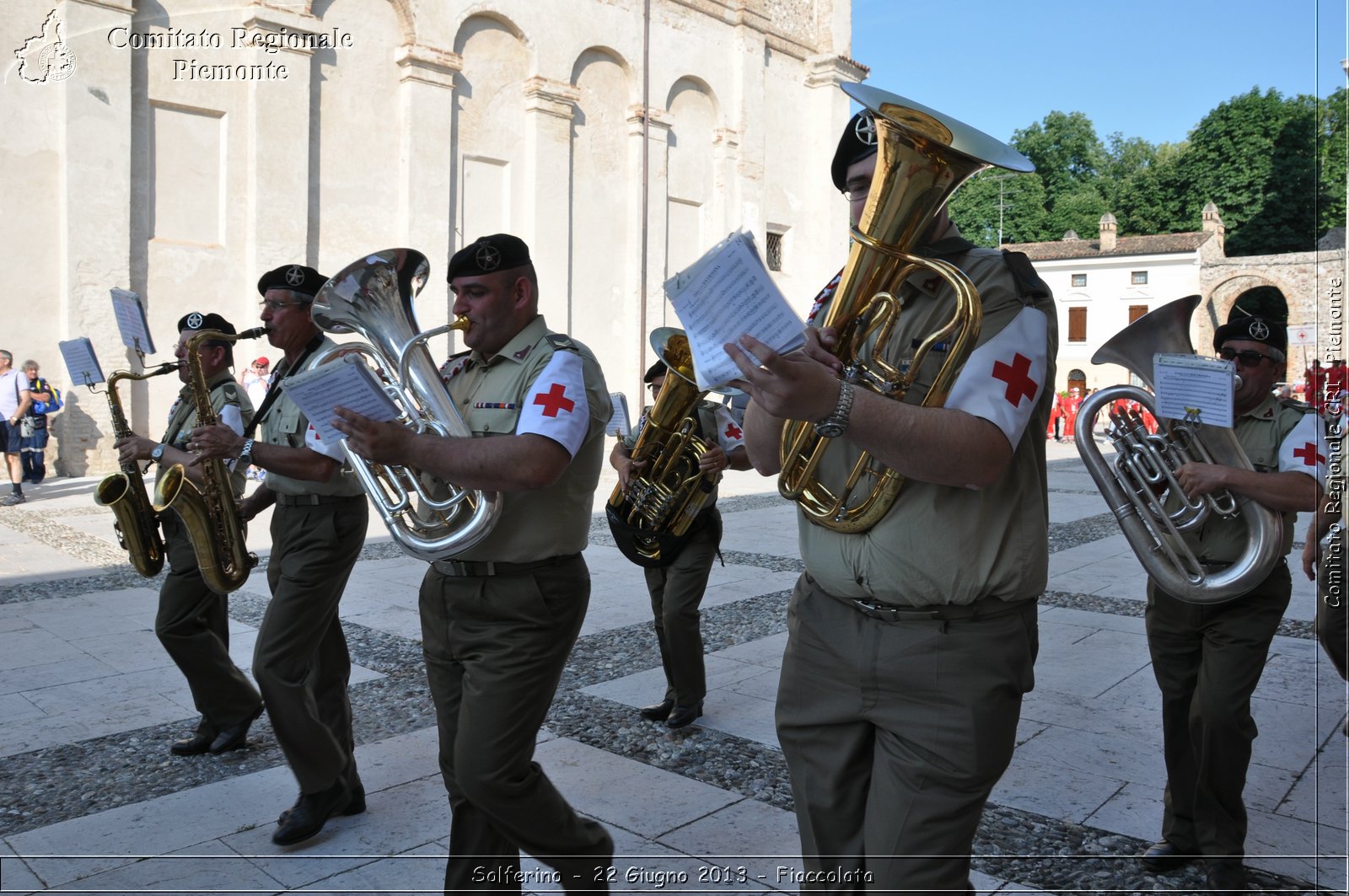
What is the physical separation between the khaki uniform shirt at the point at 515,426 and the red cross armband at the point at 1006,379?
1265mm

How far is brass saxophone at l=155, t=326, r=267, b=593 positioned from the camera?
463cm

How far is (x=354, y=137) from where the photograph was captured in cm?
1933

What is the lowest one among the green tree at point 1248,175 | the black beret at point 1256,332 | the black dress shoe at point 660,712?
the black dress shoe at point 660,712

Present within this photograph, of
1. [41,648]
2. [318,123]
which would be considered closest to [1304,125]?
[41,648]

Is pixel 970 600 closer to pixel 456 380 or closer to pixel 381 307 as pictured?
pixel 456 380

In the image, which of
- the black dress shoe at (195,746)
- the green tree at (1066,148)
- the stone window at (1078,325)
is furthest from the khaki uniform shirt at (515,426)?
the green tree at (1066,148)

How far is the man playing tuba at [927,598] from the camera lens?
2.08 metres

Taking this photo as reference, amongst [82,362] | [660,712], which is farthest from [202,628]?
[660,712]

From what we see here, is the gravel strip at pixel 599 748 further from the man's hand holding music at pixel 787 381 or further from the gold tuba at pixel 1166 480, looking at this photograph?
the man's hand holding music at pixel 787 381

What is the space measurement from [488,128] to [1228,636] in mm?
20279

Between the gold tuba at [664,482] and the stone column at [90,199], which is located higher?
the stone column at [90,199]

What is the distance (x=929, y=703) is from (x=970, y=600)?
235 millimetres

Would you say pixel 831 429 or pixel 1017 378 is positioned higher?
pixel 1017 378

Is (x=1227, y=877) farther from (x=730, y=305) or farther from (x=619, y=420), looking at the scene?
(x=619, y=420)
